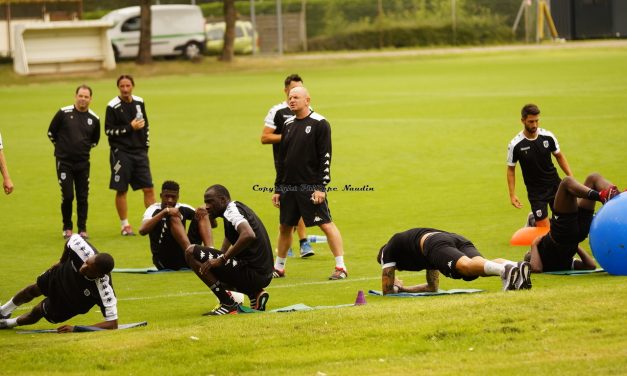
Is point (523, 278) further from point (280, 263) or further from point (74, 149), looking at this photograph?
point (74, 149)

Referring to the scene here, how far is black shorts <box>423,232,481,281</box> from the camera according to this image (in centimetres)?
1185

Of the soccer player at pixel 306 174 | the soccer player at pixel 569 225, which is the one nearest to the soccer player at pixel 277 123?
the soccer player at pixel 306 174

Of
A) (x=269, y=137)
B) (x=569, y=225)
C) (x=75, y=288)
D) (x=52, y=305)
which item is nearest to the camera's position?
(x=75, y=288)

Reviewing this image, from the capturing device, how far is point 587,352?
895 centimetres

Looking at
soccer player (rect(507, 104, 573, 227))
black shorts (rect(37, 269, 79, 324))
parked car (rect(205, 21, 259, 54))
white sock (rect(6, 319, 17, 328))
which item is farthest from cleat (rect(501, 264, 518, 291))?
parked car (rect(205, 21, 259, 54))

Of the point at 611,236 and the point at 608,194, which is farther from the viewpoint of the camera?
the point at 608,194

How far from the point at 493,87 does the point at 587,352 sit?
102ft

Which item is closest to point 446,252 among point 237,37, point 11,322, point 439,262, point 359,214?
point 439,262

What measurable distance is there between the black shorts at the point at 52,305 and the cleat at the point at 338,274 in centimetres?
347

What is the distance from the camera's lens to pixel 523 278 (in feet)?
37.9

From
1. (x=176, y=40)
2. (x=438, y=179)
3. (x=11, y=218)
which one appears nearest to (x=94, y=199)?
(x=11, y=218)

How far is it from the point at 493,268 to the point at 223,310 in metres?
2.71

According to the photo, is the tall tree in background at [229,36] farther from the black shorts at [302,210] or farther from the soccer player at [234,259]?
the soccer player at [234,259]

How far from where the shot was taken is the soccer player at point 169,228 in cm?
1424
